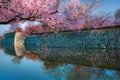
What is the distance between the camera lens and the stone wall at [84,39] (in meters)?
24.1

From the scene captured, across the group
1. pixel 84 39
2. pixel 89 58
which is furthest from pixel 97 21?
pixel 89 58

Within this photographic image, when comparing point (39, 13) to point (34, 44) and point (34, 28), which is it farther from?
point (34, 28)

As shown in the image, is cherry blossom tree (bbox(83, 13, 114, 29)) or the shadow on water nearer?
the shadow on water

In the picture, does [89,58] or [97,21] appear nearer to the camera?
[89,58]

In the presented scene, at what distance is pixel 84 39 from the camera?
27.6 meters

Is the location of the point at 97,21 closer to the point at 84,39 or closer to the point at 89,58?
the point at 84,39

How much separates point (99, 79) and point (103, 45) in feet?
56.4

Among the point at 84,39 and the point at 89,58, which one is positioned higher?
the point at 89,58

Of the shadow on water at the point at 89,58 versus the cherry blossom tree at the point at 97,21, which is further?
the cherry blossom tree at the point at 97,21

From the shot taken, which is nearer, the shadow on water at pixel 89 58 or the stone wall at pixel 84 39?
the shadow on water at pixel 89 58

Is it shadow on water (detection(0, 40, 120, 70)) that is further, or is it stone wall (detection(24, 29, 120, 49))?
stone wall (detection(24, 29, 120, 49))

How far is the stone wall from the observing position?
79.2 ft

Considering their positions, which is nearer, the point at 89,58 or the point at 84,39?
the point at 89,58

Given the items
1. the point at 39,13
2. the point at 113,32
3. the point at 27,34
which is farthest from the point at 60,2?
the point at 27,34
